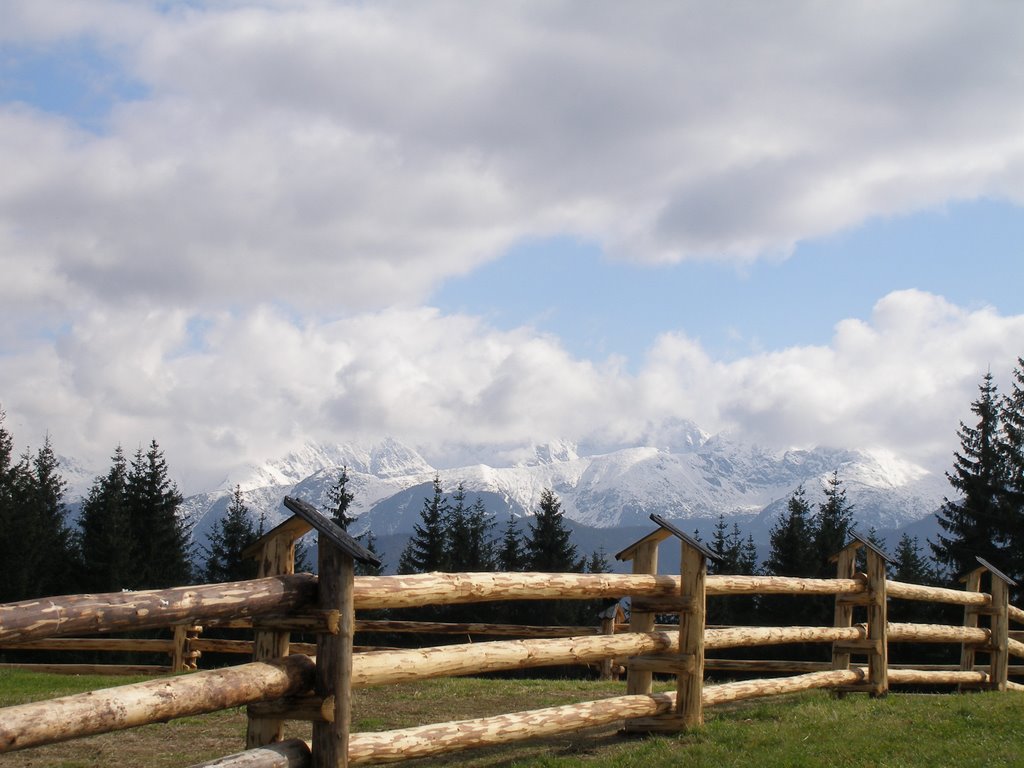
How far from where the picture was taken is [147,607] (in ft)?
16.4

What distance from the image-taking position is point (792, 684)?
11.0m

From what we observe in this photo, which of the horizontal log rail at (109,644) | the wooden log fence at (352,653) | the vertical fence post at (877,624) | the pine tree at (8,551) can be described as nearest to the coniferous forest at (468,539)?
the pine tree at (8,551)

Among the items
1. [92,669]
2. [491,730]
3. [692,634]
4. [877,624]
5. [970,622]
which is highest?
[692,634]

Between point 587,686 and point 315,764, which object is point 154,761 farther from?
point 587,686

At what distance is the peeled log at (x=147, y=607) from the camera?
4488 mm

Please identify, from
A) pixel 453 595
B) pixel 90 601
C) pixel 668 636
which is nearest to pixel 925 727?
pixel 668 636

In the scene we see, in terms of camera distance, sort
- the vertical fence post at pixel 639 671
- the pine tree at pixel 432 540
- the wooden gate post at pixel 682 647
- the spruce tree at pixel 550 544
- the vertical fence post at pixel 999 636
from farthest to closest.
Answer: the spruce tree at pixel 550 544 < the pine tree at pixel 432 540 < the vertical fence post at pixel 999 636 < the vertical fence post at pixel 639 671 < the wooden gate post at pixel 682 647

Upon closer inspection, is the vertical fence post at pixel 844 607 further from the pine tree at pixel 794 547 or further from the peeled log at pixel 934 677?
the pine tree at pixel 794 547

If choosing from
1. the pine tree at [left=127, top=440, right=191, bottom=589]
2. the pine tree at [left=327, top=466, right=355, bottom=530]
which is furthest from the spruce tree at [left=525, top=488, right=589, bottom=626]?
the pine tree at [left=127, top=440, right=191, bottom=589]

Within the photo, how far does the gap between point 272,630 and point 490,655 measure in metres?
2.00

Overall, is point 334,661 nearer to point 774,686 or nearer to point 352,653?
point 352,653

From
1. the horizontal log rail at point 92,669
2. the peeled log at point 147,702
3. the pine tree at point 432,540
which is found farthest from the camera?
the pine tree at point 432,540

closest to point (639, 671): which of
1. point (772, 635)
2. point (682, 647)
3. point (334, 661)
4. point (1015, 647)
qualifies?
point (682, 647)

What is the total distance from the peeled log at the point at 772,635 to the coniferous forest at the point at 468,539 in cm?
2485
